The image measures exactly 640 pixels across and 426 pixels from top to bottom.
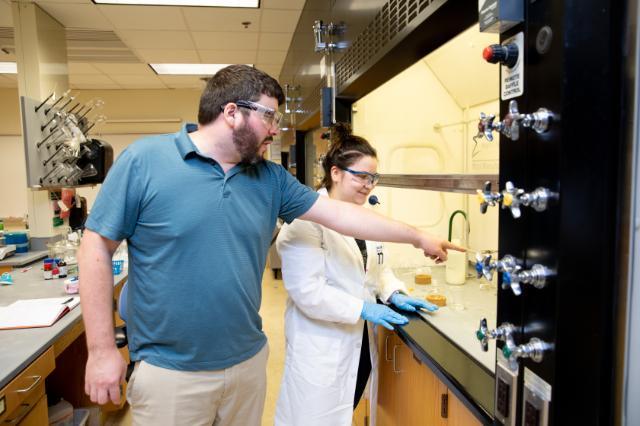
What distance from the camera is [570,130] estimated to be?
660 millimetres

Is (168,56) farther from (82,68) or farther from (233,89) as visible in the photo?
(233,89)

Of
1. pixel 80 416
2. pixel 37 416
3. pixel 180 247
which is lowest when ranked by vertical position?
pixel 80 416

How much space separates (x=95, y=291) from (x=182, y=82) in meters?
5.18

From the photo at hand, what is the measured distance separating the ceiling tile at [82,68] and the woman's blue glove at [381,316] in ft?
15.4

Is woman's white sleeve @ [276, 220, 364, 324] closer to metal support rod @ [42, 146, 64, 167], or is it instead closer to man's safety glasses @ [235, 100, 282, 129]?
man's safety glasses @ [235, 100, 282, 129]

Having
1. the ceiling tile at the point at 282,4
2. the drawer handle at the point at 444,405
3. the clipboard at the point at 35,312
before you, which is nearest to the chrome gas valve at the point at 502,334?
the drawer handle at the point at 444,405

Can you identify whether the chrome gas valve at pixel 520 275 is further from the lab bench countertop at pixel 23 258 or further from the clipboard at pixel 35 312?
the lab bench countertop at pixel 23 258

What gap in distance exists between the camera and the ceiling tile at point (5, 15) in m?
3.16

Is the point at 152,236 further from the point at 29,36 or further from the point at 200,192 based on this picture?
the point at 29,36

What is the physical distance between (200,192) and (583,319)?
976 millimetres

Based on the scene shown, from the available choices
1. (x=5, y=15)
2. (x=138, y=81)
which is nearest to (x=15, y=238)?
(x=5, y=15)

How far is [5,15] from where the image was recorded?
333cm

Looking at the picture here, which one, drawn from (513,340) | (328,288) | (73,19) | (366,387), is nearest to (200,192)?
(328,288)

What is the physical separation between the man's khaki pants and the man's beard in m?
0.64
